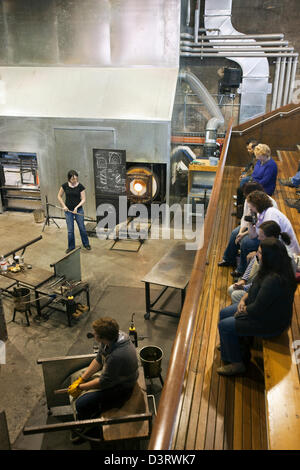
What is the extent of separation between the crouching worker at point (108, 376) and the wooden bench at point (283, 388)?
1.30m

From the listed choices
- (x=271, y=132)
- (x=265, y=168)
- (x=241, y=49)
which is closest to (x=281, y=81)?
(x=241, y=49)

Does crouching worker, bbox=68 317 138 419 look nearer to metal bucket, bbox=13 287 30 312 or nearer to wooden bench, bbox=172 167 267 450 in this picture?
wooden bench, bbox=172 167 267 450

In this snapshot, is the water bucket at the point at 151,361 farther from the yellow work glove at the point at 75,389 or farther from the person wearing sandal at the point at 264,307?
the person wearing sandal at the point at 264,307

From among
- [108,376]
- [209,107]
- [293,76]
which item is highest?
[293,76]

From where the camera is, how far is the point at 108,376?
139 inches

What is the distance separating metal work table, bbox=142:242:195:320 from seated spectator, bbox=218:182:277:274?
94cm

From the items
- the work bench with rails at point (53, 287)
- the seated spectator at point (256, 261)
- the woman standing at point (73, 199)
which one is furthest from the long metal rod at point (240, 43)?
the seated spectator at point (256, 261)

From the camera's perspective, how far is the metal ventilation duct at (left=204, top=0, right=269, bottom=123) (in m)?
12.6

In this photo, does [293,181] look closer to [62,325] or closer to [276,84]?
[62,325]

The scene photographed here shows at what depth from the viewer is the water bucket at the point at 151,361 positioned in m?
4.60

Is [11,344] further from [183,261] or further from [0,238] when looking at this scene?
[0,238]

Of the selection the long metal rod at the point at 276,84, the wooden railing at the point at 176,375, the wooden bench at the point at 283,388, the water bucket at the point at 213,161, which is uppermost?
the long metal rod at the point at 276,84

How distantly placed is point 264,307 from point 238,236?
1.77 m

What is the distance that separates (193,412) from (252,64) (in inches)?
496
